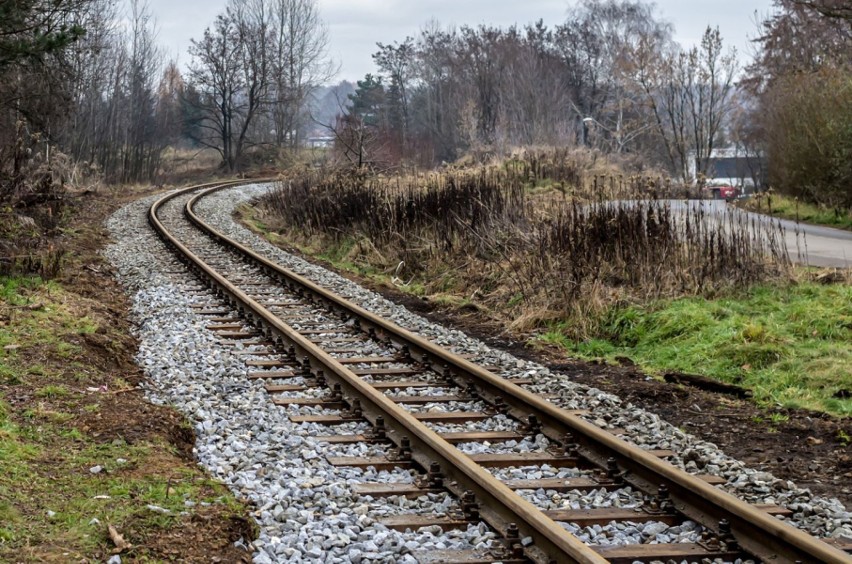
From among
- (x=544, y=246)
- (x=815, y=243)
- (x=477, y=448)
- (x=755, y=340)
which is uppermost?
(x=544, y=246)

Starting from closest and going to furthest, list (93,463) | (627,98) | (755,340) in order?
(93,463) < (755,340) < (627,98)

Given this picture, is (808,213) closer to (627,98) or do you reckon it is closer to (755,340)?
(755,340)

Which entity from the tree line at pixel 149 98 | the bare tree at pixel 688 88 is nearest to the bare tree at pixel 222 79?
the tree line at pixel 149 98

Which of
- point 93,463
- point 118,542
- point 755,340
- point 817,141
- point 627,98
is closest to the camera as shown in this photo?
point 118,542

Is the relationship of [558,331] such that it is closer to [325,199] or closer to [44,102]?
[325,199]

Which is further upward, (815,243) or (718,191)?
(718,191)

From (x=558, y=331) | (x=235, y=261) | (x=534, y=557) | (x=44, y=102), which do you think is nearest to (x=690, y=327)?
(x=558, y=331)

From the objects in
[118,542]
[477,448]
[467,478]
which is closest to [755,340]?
[477,448]

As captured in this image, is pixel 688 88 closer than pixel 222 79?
Yes

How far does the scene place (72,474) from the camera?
5.35m

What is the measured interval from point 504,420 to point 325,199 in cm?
1472

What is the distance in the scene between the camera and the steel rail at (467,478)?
4.31 metres

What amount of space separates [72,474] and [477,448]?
8.45ft

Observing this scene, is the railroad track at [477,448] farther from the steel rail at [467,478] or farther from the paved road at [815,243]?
the paved road at [815,243]
